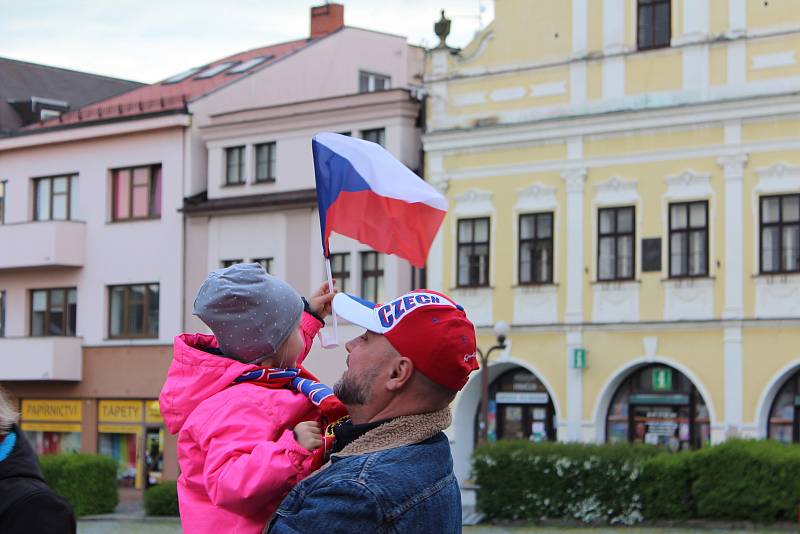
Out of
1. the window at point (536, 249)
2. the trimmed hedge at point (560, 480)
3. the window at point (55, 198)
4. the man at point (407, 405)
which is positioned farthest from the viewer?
the window at point (55, 198)

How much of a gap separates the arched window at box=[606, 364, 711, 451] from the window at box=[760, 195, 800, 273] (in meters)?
3.34

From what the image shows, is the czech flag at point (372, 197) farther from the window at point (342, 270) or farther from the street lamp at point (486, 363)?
the window at point (342, 270)

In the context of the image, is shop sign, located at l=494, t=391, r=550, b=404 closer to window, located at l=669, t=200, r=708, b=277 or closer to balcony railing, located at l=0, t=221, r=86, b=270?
window, located at l=669, t=200, r=708, b=277

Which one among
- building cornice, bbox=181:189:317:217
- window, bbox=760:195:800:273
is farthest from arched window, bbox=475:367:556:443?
building cornice, bbox=181:189:317:217

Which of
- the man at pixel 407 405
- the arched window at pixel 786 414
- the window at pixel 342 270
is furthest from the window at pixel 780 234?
the man at pixel 407 405

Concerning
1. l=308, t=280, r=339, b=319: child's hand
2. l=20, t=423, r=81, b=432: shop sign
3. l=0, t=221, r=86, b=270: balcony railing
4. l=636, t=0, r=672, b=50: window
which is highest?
l=636, t=0, r=672, b=50: window

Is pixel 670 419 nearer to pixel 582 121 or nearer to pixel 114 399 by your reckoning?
pixel 582 121

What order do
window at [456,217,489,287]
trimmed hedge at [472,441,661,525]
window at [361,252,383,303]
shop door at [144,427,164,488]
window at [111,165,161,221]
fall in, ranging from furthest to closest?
window at [111,165,161,221], shop door at [144,427,164,488], window at [361,252,383,303], window at [456,217,489,287], trimmed hedge at [472,441,661,525]

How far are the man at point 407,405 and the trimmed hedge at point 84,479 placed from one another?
3091cm

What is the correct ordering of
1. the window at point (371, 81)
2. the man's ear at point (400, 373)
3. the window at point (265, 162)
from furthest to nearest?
the window at point (371, 81), the window at point (265, 162), the man's ear at point (400, 373)

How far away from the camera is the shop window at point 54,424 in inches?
1720

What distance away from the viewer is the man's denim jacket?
3605 millimetres

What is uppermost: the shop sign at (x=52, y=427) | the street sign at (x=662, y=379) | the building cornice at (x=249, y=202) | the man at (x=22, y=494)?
the building cornice at (x=249, y=202)

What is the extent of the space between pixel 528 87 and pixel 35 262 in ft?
53.1
